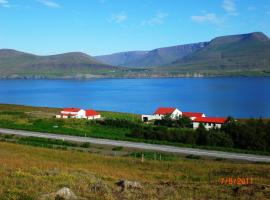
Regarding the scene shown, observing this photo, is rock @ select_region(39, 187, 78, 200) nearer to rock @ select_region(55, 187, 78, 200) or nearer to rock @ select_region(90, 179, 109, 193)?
rock @ select_region(55, 187, 78, 200)

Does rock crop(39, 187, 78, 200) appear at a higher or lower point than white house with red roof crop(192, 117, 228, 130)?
higher

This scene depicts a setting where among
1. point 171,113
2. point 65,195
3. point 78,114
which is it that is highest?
point 171,113

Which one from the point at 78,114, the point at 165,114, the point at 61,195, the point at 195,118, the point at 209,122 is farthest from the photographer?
the point at 78,114

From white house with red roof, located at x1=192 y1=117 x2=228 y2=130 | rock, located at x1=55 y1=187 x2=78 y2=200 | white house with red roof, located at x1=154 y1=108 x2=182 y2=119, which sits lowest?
white house with red roof, located at x1=192 y1=117 x2=228 y2=130

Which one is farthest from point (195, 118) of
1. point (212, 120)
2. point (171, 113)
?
point (171, 113)

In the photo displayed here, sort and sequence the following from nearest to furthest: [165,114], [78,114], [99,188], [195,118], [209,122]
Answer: [99,188]
[209,122]
[195,118]
[165,114]
[78,114]

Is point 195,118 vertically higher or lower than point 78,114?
higher

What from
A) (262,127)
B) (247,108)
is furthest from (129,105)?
(262,127)

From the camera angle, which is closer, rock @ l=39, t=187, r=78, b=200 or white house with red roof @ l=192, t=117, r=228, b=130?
rock @ l=39, t=187, r=78, b=200

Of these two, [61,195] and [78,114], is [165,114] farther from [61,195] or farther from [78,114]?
[61,195]

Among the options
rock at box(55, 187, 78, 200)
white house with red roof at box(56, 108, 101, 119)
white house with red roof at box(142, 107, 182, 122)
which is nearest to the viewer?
rock at box(55, 187, 78, 200)

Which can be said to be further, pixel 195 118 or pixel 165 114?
pixel 165 114

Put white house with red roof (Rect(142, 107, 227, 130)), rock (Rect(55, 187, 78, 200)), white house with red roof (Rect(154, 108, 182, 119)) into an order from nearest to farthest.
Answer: rock (Rect(55, 187, 78, 200)) < white house with red roof (Rect(142, 107, 227, 130)) < white house with red roof (Rect(154, 108, 182, 119))

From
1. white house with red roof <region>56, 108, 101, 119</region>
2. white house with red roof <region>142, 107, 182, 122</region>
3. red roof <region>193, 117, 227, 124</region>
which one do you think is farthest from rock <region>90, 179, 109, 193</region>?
white house with red roof <region>56, 108, 101, 119</region>
